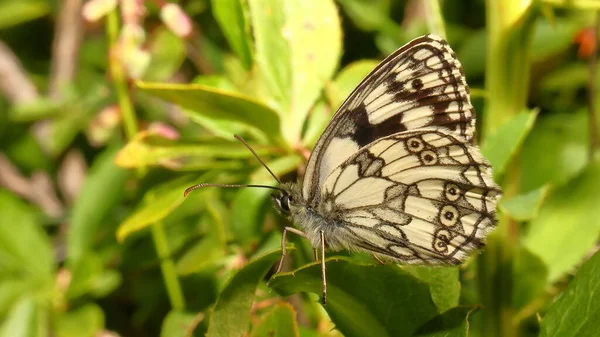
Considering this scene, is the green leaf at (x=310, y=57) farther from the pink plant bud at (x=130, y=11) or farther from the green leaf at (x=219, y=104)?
the pink plant bud at (x=130, y=11)

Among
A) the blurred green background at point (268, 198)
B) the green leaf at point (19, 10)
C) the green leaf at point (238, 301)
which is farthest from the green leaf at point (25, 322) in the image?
the green leaf at point (19, 10)

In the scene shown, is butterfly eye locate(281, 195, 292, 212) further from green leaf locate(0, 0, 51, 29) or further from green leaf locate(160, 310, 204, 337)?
green leaf locate(0, 0, 51, 29)

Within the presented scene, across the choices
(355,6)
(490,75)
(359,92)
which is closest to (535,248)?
(490,75)

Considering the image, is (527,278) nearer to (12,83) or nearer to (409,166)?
(409,166)

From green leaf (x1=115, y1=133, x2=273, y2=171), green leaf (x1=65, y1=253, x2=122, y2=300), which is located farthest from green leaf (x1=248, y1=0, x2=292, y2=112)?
green leaf (x1=65, y1=253, x2=122, y2=300)

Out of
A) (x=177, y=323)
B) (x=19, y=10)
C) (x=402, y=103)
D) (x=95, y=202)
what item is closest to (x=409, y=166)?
(x=402, y=103)

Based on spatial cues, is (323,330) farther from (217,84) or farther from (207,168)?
(217,84)
